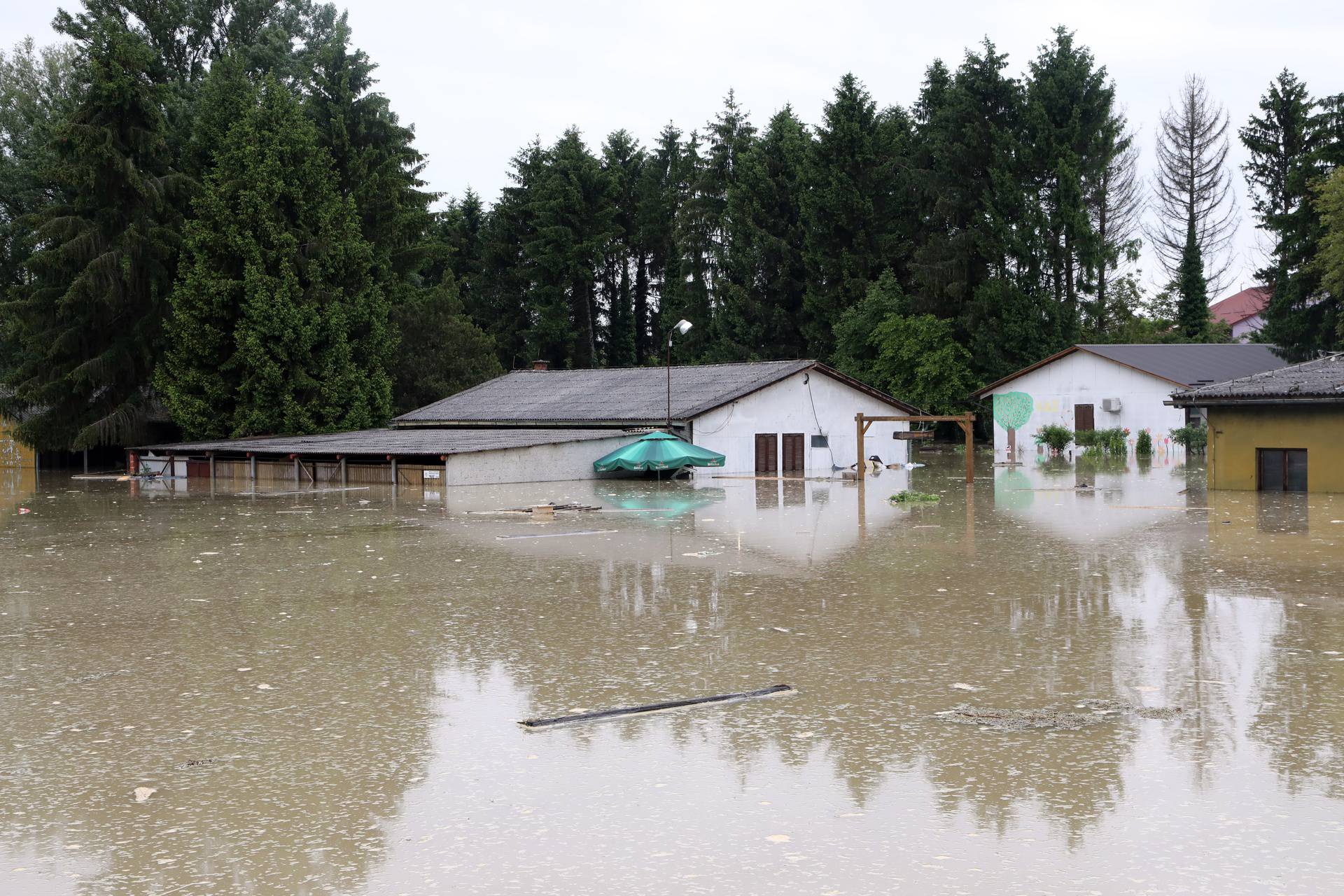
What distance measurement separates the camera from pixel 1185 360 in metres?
56.4

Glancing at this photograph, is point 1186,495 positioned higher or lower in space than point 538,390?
lower

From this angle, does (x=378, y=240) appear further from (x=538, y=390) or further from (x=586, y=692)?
(x=586, y=692)

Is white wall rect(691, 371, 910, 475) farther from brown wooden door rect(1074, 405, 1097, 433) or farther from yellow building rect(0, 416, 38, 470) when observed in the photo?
yellow building rect(0, 416, 38, 470)

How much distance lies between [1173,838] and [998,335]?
197ft

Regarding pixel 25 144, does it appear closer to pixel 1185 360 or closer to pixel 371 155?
pixel 371 155

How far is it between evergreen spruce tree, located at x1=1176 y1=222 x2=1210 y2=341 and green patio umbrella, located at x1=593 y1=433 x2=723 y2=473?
4203 cm

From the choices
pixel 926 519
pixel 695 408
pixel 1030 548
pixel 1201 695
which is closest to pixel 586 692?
pixel 1201 695

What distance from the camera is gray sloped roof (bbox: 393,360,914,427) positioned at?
4569 cm

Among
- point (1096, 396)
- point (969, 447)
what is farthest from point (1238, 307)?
point (969, 447)

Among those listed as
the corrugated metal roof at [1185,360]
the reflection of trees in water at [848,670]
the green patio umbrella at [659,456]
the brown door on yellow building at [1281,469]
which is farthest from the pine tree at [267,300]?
the reflection of trees in water at [848,670]

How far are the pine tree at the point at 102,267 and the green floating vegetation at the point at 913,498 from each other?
115ft

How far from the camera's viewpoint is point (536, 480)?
40062mm

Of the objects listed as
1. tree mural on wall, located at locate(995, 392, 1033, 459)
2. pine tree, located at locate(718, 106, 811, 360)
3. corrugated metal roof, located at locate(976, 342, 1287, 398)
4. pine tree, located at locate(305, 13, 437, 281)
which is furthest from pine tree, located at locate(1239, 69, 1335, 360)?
pine tree, located at locate(305, 13, 437, 281)

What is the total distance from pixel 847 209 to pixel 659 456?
119ft
